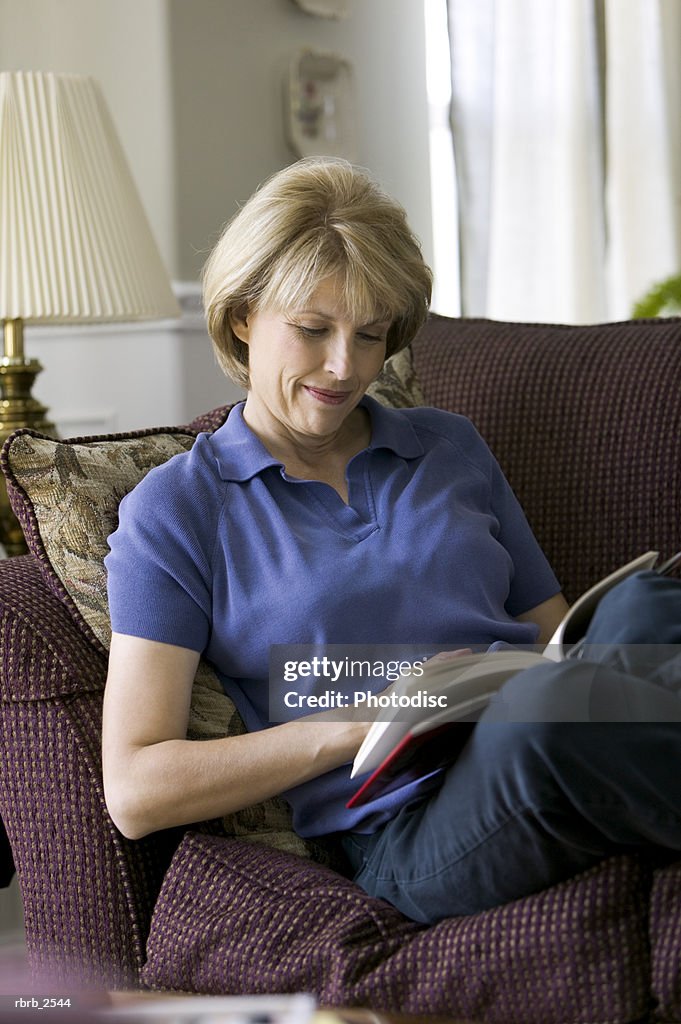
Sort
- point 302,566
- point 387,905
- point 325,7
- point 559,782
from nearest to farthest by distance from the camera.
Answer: point 559,782 → point 387,905 → point 302,566 → point 325,7

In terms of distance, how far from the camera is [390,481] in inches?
54.6

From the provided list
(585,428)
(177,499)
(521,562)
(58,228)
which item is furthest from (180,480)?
(58,228)

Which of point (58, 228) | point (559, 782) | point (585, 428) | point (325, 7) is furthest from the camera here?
point (325, 7)

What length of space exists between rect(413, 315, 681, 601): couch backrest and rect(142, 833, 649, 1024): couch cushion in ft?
2.03

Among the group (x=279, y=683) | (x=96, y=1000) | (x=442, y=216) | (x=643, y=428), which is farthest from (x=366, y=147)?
(x=96, y=1000)

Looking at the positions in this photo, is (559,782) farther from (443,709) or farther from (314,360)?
(314,360)

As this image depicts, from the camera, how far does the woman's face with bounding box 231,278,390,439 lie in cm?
131

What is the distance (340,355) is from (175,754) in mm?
437

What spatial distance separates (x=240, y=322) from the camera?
55.5 inches

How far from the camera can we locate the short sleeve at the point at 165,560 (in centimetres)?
120

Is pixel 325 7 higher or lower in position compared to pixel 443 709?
higher

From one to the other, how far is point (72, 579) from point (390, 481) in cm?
35

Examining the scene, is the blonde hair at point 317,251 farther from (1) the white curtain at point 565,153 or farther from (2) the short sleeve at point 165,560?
(1) the white curtain at point 565,153

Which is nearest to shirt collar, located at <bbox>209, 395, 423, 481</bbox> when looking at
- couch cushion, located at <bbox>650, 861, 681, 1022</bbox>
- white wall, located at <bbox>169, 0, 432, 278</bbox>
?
couch cushion, located at <bbox>650, 861, 681, 1022</bbox>
